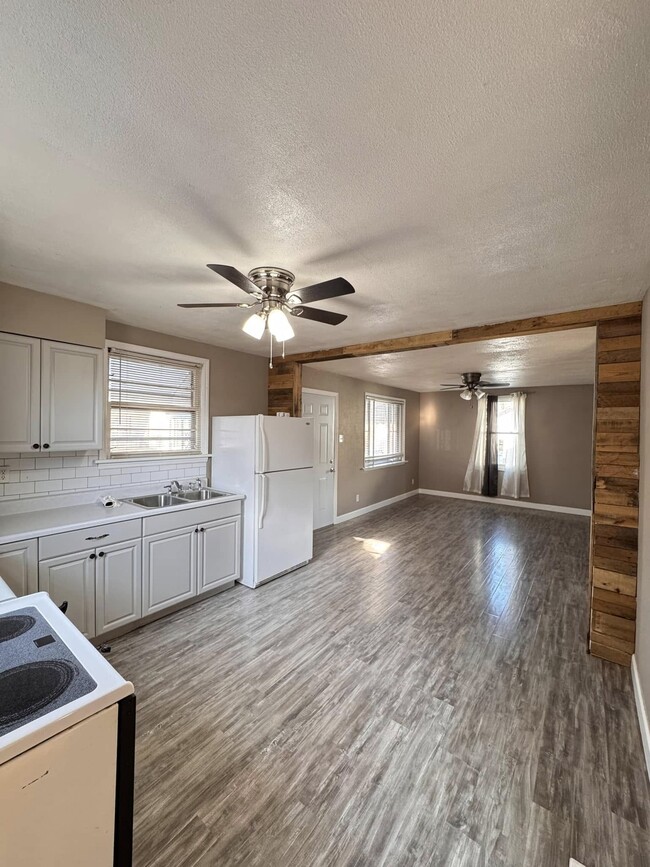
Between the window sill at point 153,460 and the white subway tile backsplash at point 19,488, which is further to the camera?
the window sill at point 153,460

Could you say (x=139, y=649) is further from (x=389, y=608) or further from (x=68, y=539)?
(x=389, y=608)

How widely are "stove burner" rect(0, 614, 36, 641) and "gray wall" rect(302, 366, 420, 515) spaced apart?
408 centimetres

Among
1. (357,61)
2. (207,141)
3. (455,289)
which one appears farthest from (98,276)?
(455,289)

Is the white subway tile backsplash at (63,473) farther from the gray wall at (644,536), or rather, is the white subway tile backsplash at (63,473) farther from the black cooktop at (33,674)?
the gray wall at (644,536)

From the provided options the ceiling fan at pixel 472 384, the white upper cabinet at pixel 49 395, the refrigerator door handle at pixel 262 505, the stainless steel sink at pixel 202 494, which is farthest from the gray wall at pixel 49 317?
the ceiling fan at pixel 472 384

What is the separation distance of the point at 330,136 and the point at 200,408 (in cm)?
309

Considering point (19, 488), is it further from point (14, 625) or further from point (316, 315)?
point (316, 315)

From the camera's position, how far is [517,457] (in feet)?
22.9

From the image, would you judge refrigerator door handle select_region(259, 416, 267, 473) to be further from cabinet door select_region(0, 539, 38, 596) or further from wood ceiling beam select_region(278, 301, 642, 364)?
cabinet door select_region(0, 539, 38, 596)

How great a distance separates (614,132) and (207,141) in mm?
1204

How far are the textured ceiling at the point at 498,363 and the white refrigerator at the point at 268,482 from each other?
1.41 m

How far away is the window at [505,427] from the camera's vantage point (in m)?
7.05

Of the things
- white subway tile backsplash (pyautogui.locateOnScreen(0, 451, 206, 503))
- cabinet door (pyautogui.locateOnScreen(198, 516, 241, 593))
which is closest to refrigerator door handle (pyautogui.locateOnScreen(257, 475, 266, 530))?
cabinet door (pyautogui.locateOnScreen(198, 516, 241, 593))

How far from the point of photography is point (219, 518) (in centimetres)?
326
